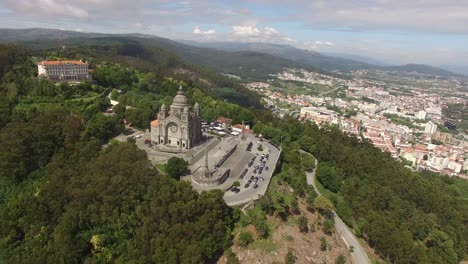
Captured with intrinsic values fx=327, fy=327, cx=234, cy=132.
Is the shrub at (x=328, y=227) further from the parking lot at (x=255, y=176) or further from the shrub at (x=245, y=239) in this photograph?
the shrub at (x=245, y=239)

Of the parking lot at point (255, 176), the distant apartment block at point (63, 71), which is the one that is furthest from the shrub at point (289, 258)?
the distant apartment block at point (63, 71)

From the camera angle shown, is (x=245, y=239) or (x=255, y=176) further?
(x=255, y=176)

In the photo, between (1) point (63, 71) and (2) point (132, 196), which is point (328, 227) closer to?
(2) point (132, 196)

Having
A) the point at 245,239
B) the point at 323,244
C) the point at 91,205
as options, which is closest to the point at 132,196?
the point at 91,205

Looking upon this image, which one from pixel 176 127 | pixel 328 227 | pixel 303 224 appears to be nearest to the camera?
pixel 303 224

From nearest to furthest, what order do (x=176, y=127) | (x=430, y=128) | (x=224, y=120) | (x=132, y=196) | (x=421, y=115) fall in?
1. (x=132, y=196)
2. (x=176, y=127)
3. (x=224, y=120)
4. (x=430, y=128)
5. (x=421, y=115)

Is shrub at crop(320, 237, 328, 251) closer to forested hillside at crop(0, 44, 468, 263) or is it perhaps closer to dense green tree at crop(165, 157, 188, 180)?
forested hillside at crop(0, 44, 468, 263)
